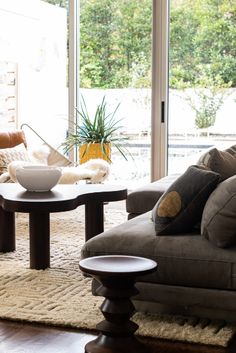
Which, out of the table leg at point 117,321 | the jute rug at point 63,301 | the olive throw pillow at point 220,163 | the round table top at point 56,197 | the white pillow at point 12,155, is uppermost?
the olive throw pillow at point 220,163

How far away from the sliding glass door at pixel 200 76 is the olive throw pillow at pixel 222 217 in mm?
3941

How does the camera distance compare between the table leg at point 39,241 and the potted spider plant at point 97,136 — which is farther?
the potted spider plant at point 97,136

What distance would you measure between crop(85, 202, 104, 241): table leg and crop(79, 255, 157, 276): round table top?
5.27 feet

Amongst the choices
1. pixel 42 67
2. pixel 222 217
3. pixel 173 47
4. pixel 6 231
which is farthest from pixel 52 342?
pixel 42 67

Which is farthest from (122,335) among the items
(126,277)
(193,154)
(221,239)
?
(193,154)

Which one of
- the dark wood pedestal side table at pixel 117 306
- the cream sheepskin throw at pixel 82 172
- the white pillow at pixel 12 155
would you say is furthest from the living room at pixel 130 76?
the dark wood pedestal side table at pixel 117 306

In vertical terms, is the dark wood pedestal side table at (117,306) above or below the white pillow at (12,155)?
below

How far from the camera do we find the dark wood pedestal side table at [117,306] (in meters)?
2.74

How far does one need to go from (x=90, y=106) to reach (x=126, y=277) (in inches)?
201

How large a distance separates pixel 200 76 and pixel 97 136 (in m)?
1.25

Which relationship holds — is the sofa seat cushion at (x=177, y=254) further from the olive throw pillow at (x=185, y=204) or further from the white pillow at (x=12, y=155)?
the white pillow at (x=12, y=155)

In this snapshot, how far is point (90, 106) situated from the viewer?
7.66 m

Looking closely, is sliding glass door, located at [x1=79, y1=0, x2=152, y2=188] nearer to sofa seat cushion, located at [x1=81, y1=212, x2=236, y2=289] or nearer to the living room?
the living room

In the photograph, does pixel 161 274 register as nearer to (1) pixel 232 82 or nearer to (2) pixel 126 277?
(2) pixel 126 277
